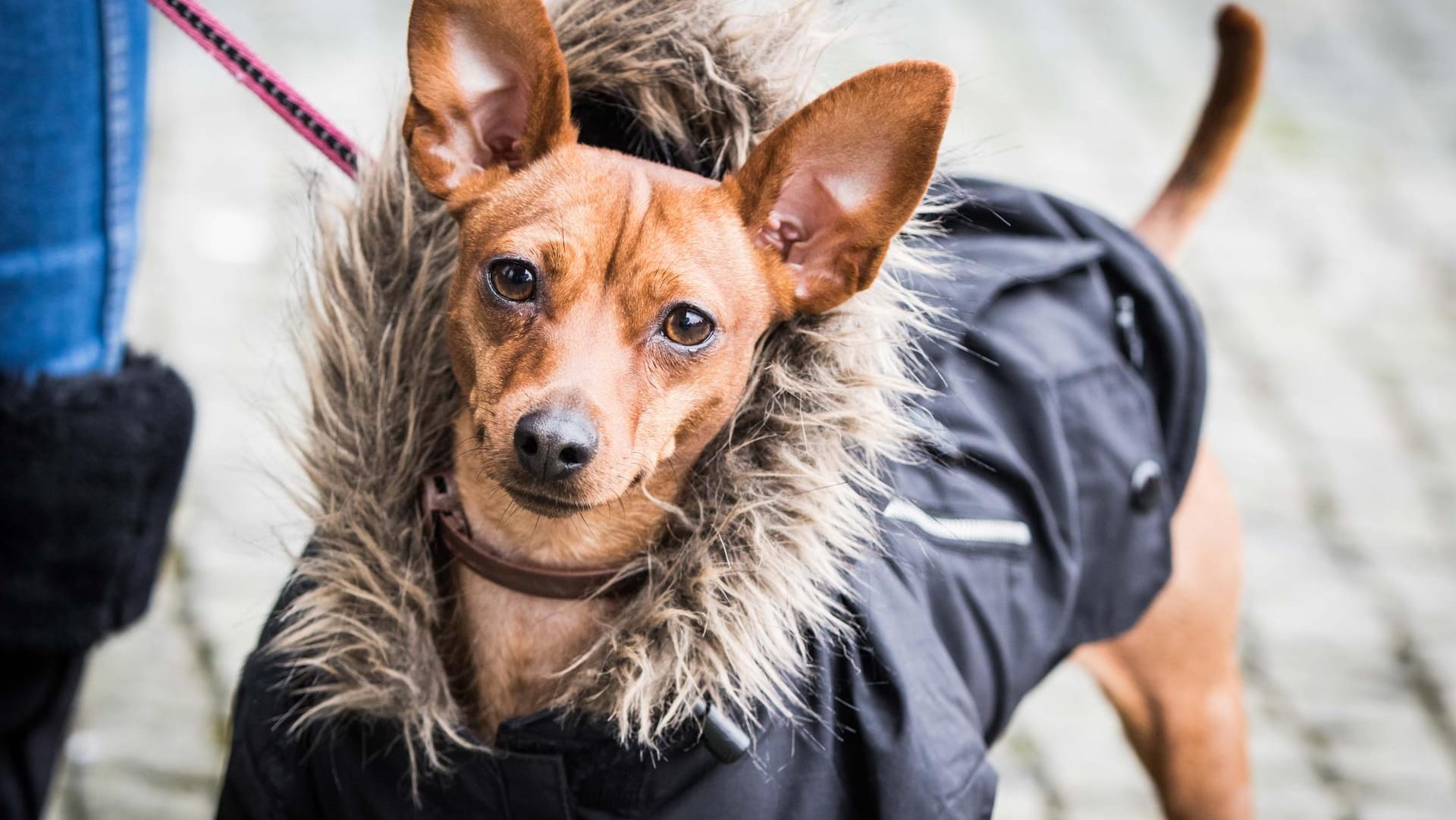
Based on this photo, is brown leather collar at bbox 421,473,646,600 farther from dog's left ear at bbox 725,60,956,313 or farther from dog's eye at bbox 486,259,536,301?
dog's left ear at bbox 725,60,956,313

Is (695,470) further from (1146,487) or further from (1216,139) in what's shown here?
(1216,139)

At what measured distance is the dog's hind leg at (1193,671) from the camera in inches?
86.1

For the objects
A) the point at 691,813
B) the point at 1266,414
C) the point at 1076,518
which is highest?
the point at 1076,518

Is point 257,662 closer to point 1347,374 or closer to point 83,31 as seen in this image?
point 83,31

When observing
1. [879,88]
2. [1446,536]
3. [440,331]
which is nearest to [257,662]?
[440,331]

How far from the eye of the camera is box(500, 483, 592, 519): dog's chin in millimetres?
1521

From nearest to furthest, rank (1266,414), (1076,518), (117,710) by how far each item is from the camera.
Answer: (1076,518)
(117,710)
(1266,414)

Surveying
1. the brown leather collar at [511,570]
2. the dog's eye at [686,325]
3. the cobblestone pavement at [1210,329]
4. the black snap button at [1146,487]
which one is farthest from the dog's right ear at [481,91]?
the black snap button at [1146,487]

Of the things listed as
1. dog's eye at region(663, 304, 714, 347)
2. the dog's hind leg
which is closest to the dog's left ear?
dog's eye at region(663, 304, 714, 347)

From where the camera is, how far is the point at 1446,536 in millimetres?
3354

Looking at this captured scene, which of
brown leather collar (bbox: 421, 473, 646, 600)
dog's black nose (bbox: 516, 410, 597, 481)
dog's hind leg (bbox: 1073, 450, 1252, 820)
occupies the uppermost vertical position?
dog's black nose (bbox: 516, 410, 597, 481)

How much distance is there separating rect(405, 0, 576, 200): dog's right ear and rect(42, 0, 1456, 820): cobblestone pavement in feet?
0.48

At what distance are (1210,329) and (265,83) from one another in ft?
10.1

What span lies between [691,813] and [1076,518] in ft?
2.51
